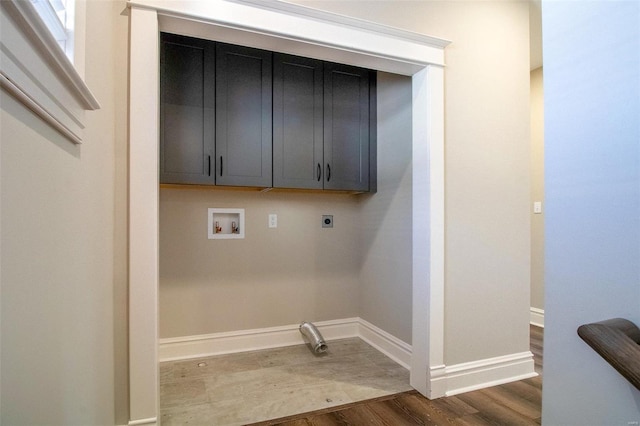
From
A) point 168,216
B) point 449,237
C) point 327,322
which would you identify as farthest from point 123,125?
point 327,322

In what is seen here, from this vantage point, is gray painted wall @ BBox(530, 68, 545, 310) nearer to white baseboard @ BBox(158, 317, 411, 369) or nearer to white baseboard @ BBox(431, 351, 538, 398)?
white baseboard @ BBox(431, 351, 538, 398)

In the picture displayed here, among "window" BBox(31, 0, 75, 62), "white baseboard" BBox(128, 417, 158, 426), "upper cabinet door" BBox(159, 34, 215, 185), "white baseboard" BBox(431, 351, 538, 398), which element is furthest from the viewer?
"upper cabinet door" BBox(159, 34, 215, 185)

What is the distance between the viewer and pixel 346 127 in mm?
2623

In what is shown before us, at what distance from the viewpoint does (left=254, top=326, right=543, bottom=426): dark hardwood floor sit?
1693mm

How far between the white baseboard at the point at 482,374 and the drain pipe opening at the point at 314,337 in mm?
896

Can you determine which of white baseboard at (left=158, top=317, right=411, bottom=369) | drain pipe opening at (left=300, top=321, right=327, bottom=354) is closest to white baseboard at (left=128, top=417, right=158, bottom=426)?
white baseboard at (left=158, top=317, right=411, bottom=369)

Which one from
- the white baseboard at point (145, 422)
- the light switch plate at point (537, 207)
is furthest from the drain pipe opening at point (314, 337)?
the light switch plate at point (537, 207)

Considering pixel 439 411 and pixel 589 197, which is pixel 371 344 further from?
pixel 589 197

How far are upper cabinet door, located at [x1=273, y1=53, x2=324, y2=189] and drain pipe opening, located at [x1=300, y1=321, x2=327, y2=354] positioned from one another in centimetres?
119

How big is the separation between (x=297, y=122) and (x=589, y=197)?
2.01 metres

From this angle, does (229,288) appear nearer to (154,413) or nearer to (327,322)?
(327,322)

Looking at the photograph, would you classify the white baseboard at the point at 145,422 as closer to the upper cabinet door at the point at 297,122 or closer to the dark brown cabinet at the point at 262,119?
the dark brown cabinet at the point at 262,119

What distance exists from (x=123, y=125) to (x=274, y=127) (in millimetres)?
1191

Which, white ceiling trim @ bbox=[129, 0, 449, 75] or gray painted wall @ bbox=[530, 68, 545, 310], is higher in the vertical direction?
white ceiling trim @ bbox=[129, 0, 449, 75]
